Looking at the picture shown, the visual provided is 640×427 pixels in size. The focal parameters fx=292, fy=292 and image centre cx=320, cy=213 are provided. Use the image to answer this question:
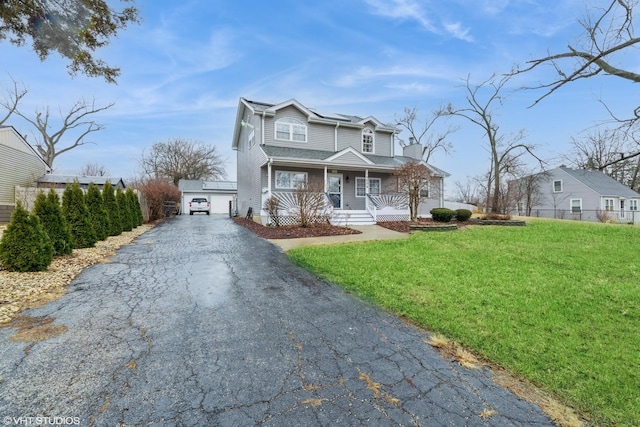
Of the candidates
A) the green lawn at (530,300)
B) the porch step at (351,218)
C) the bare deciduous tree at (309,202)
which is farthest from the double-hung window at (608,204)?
the bare deciduous tree at (309,202)

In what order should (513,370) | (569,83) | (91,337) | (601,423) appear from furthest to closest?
(569,83), (91,337), (513,370), (601,423)

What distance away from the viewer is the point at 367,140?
61.9 feet

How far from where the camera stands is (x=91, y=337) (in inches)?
119

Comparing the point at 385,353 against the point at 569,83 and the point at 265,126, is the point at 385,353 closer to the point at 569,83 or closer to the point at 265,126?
the point at 569,83

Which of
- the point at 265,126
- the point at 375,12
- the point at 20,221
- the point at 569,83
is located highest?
the point at 375,12

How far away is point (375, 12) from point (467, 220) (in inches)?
415

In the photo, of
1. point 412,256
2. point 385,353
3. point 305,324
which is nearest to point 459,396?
point 385,353

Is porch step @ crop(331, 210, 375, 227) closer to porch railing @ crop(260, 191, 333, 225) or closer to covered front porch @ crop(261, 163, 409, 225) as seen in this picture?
covered front porch @ crop(261, 163, 409, 225)

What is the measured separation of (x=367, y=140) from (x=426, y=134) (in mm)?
15309

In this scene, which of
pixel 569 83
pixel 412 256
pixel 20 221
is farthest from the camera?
pixel 412 256

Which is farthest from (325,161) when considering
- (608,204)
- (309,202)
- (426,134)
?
(608,204)

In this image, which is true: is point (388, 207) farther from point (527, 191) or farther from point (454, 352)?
point (527, 191)

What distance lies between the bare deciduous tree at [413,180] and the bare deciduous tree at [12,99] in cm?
3279

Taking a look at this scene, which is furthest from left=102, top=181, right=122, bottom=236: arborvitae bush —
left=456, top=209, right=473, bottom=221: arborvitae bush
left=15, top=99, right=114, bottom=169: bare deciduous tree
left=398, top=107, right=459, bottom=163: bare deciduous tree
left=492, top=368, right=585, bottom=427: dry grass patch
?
left=398, top=107, right=459, bottom=163: bare deciduous tree
